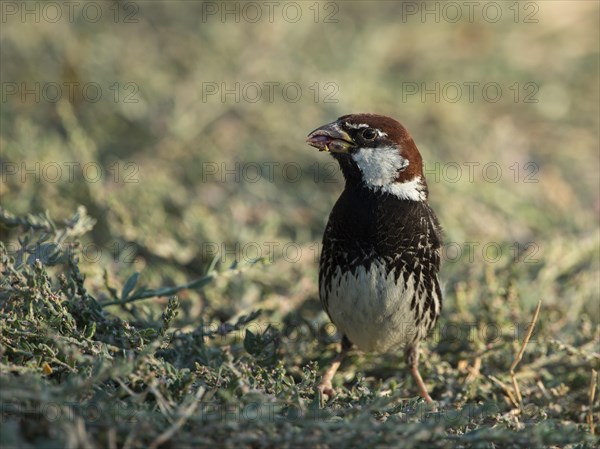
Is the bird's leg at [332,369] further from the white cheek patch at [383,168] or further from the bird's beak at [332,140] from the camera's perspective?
the bird's beak at [332,140]

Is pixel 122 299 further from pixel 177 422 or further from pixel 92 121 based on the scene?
pixel 92 121

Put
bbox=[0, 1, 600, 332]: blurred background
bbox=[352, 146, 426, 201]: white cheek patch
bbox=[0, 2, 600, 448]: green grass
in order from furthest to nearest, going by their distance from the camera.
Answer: bbox=[0, 1, 600, 332]: blurred background, bbox=[352, 146, 426, 201]: white cheek patch, bbox=[0, 2, 600, 448]: green grass

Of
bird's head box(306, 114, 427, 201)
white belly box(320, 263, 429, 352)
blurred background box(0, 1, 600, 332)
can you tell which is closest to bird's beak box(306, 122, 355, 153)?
bird's head box(306, 114, 427, 201)

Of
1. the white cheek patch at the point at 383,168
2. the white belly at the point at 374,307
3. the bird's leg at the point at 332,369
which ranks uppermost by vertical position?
the white cheek patch at the point at 383,168

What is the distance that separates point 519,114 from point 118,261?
4535 millimetres

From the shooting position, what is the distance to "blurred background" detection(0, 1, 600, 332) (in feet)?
15.2

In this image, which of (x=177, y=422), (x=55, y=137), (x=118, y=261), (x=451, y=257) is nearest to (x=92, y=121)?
(x=55, y=137)

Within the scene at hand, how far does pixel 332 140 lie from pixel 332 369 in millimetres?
1076

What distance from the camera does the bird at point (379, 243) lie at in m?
3.43

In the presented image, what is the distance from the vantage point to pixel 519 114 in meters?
7.46

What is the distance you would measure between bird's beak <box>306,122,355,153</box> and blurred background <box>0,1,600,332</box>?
72cm

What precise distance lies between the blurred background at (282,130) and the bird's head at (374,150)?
0.74m

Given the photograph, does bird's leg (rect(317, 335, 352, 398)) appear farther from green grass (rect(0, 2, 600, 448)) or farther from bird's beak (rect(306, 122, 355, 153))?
bird's beak (rect(306, 122, 355, 153))

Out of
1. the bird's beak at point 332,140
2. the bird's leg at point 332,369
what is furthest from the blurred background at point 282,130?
the bird's beak at point 332,140
